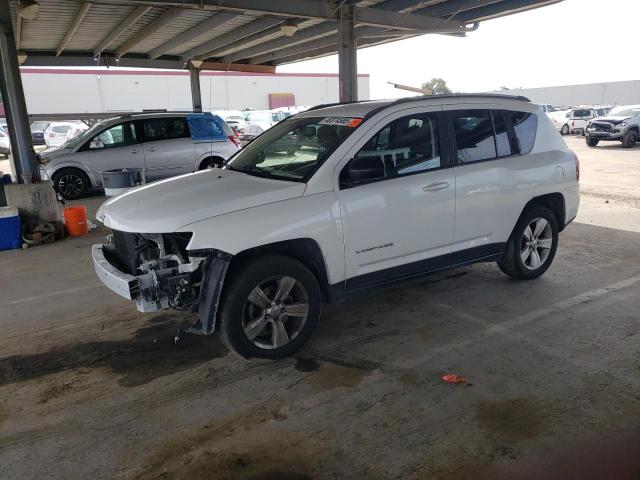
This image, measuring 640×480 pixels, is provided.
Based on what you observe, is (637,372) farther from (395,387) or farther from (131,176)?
(131,176)

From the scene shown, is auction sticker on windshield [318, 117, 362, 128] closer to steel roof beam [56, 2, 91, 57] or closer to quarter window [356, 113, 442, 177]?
quarter window [356, 113, 442, 177]

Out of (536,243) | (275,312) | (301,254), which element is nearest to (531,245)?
(536,243)

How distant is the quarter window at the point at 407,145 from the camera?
4219 mm

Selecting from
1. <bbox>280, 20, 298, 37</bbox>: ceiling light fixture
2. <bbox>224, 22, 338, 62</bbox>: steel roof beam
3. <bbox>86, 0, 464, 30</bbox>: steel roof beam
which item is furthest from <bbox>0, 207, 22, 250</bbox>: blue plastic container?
<bbox>224, 22, 338, 62</bbox>: steel roof beam

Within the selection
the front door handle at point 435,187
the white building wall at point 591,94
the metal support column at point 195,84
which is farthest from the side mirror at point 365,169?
the white building wall at point 591,94

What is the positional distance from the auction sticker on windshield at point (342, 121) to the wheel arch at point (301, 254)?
3.53 feet

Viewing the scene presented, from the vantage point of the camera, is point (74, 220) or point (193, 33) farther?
point (193, 33)

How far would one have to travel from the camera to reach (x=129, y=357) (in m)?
4.10

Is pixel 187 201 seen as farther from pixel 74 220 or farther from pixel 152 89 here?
pixel 152 89

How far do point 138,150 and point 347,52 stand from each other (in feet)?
16.8

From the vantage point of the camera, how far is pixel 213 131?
12.4m

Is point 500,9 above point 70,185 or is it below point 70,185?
above

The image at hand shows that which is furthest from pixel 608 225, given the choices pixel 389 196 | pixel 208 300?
pixel 208 300

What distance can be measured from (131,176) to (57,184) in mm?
5560
